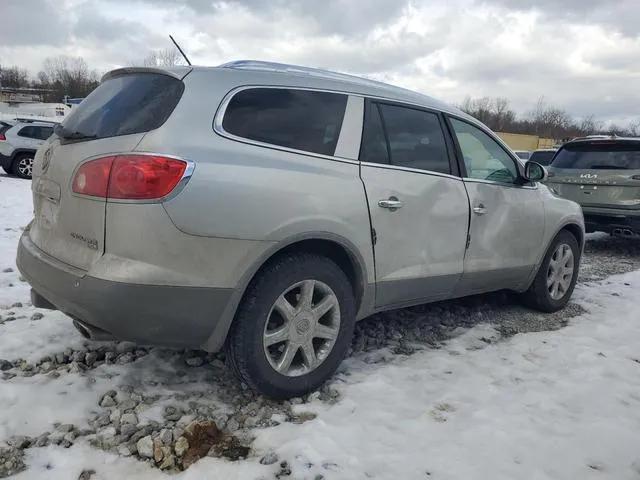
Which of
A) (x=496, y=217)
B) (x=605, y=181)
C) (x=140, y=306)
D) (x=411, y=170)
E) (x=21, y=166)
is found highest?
(x=411, y=170)

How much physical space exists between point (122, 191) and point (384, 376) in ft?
6.12

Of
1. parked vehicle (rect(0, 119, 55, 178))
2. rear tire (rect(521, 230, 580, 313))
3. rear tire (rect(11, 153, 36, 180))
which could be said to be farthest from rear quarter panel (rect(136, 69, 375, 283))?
rear tire (rect(11, 153, 36, 180))

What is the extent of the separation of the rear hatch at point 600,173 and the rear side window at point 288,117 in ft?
18.9

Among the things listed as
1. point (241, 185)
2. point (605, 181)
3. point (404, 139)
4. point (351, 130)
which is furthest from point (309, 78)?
point (605, 181)

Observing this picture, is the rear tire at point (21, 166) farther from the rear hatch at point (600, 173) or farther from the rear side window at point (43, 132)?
the rear hatch at point (600, 173)

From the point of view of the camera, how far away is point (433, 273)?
3676 millimetres

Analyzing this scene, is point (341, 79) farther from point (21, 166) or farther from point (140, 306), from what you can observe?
point (21, 166)

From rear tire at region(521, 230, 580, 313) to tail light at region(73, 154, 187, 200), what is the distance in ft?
11.4

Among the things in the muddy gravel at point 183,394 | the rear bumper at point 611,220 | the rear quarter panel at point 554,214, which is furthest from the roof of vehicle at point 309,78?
the rear bumper at point 611,220

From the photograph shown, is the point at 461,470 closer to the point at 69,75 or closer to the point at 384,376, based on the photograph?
the point at 384,376

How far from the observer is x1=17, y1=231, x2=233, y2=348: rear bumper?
2.51 metres

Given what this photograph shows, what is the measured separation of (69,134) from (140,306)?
3.54 ft

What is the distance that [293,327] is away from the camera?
298 centimetres

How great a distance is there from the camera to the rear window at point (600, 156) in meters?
7.66
